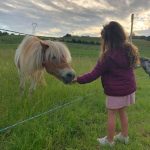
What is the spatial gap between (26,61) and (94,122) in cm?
168

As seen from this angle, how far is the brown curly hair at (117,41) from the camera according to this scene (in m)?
4.75

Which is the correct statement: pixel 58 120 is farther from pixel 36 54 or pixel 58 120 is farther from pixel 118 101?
pixel 36 54

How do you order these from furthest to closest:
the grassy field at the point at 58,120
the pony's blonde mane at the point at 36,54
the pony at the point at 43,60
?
the pony's blonde mane at the point at 36,54
the pony at the point at 43,60
the grassy field at the point at 58,120

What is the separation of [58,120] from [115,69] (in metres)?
1.17

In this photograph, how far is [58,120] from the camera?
5.08m

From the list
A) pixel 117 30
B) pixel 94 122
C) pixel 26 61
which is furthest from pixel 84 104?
pixel 117 30

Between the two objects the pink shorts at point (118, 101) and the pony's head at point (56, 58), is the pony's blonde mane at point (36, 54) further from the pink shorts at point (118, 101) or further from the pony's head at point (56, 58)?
the pink shorts at point (118, 101)

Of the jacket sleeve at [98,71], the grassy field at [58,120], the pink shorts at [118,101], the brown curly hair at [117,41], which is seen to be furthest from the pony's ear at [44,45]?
the pink shorts at [118,101]

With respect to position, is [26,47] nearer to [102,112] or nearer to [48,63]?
[48,63]

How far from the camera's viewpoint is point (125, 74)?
4.82 metres

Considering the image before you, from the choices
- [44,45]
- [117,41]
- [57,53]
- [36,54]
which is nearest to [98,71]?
[117,41]

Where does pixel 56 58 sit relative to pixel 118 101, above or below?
above

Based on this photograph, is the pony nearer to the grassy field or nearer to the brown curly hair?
the grassy field

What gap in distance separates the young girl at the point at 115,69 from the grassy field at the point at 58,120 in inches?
18.6
